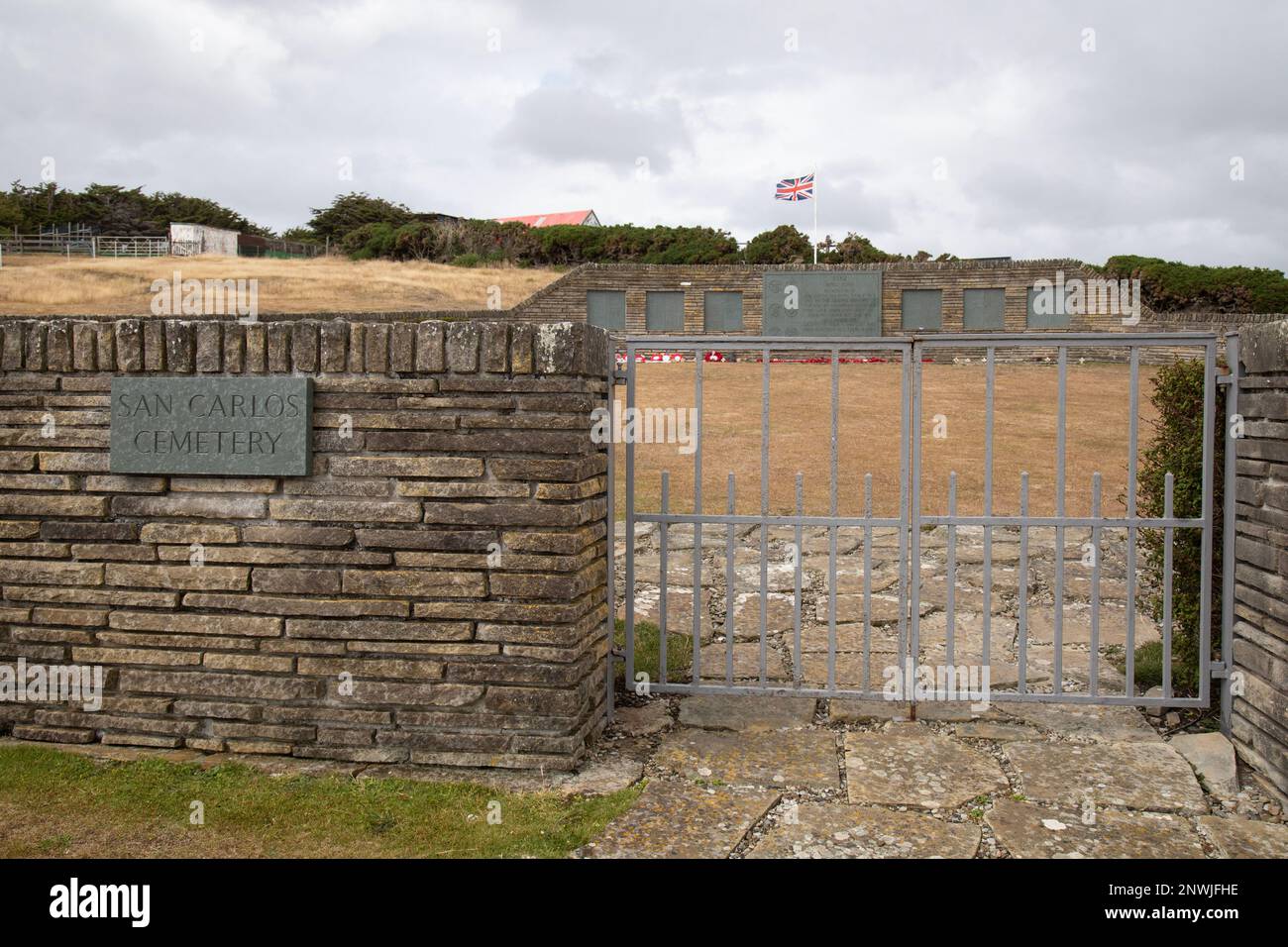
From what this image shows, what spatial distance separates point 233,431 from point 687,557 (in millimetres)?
3971

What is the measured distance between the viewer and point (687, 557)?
702cm

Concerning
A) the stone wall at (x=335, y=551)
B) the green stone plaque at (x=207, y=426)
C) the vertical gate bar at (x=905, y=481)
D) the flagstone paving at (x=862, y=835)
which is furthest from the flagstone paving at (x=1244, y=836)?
the green stone plaque at (x=207, y=426)

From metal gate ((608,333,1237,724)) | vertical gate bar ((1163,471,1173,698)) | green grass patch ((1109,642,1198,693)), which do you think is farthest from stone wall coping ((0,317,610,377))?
green grass patch ((1109,642,1198,693))

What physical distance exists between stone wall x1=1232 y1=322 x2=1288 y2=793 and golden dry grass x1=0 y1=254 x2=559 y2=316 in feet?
71.8

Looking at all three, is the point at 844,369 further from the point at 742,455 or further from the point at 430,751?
the point at 430,751

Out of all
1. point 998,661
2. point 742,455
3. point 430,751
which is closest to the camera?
point 430,751

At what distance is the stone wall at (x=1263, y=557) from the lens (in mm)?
3418

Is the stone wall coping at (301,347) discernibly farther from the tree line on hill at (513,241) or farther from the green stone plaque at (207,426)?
the tree line on hill at (513,241)

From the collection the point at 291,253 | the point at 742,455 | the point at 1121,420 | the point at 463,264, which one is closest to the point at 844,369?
the point at 1121,420

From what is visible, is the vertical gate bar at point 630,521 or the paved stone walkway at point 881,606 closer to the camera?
the vertical gate bar at point 630,521

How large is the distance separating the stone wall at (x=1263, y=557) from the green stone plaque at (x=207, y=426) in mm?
3499

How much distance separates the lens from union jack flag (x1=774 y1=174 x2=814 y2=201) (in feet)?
77.7

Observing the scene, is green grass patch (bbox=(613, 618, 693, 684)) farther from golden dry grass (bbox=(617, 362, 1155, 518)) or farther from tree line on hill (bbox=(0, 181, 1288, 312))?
tree line on hill (bbox=(0, 181, 1288, 312))
